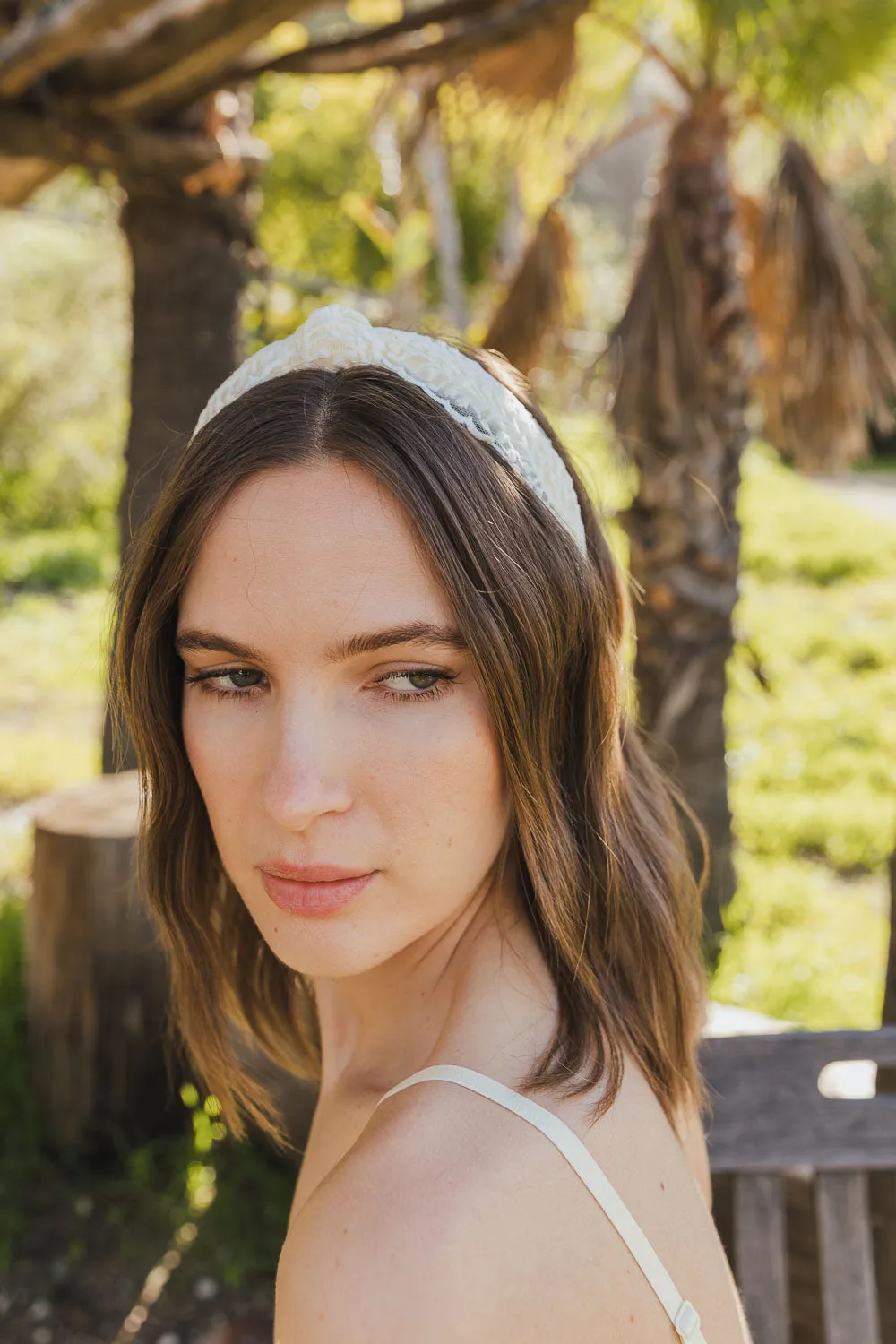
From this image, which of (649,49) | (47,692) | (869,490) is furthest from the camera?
(869,490)

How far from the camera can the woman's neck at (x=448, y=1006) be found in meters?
1.29

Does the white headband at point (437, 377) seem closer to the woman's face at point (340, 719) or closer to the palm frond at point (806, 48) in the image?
the woman's face at point (340, 719)

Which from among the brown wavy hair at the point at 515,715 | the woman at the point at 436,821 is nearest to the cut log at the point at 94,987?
the brown wavy hair at the point at 515,715

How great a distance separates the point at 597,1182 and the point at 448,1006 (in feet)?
1.09

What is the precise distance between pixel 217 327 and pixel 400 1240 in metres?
3.76

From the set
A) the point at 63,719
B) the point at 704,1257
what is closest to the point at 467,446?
the point at 704,1257

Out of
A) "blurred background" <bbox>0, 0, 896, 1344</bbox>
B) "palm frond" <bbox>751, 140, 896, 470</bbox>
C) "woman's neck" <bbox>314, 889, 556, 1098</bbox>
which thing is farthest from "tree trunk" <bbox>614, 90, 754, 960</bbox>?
"woman's neck" <bbox>314, 889, 556, 1098</bbox>

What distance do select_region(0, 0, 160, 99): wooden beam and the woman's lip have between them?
7.74 feet

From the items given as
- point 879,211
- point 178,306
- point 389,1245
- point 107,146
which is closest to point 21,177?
point 178,306

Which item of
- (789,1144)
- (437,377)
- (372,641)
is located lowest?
(789,1144)

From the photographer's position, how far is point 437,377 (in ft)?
4.46

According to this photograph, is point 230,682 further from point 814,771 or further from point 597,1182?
point 814,771

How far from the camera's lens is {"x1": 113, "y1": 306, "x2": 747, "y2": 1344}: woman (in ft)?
3.55

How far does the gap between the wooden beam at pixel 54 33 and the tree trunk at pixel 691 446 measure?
1.84 metres
